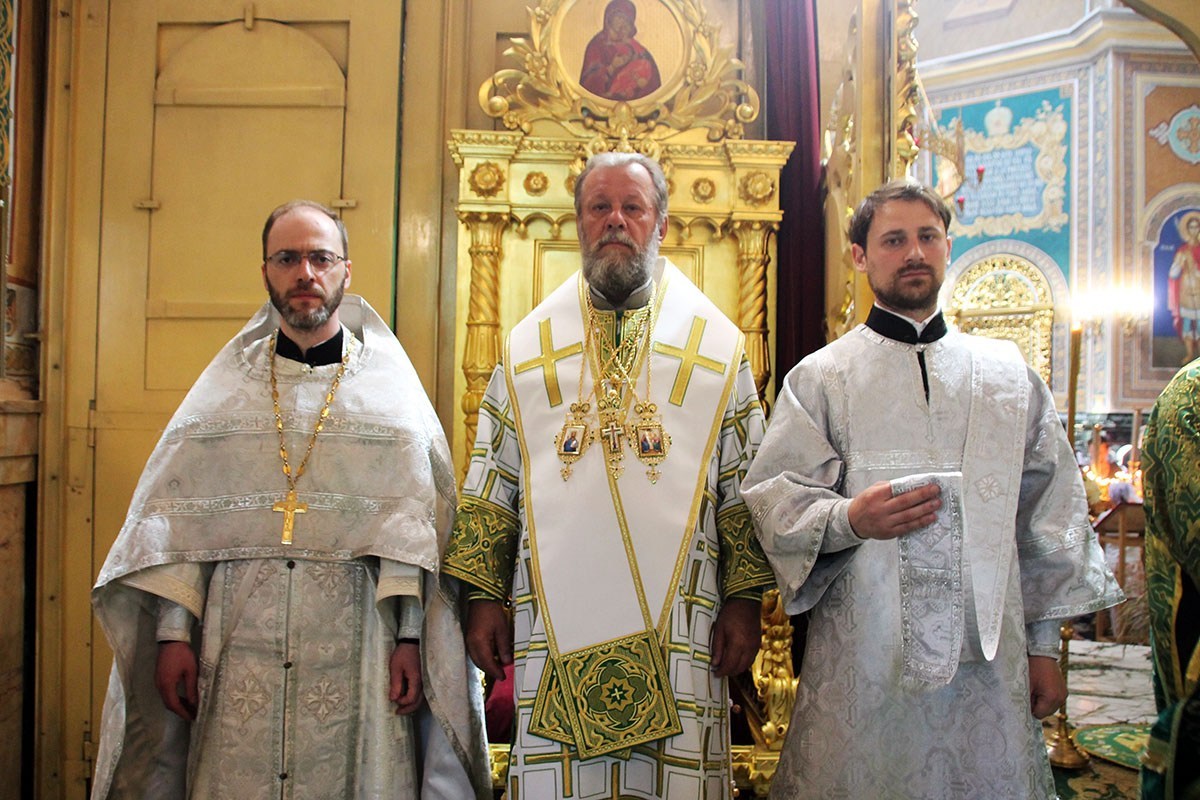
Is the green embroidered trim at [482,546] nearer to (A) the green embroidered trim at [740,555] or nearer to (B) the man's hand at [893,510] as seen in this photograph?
(A) the green embroidered trim at [740,555]

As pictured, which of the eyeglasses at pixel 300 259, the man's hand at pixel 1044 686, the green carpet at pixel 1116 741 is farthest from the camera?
the green carpet at pixel 1116 741

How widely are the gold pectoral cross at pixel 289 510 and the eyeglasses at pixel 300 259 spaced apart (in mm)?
589

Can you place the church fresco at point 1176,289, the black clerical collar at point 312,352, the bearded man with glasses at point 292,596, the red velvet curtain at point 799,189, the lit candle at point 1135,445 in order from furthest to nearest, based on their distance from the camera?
the church fresco at point 1176,289, the lit candle at point 1135,445, the red velvet curtain at point 799,189, the black clerical collar at point 312,352, the bearded man with glasses at point 292,596

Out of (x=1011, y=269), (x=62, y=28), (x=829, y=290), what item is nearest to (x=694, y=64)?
(x=829, y=290)

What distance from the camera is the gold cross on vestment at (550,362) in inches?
91.0

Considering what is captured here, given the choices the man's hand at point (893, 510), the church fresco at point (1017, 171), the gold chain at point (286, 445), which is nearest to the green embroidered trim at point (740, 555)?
the man's hand at point (893, 510)

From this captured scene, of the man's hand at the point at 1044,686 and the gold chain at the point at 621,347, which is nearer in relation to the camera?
the man's hand at the point at 1044,686

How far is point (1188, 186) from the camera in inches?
493

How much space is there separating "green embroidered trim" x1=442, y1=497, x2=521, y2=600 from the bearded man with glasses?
0.23 feet

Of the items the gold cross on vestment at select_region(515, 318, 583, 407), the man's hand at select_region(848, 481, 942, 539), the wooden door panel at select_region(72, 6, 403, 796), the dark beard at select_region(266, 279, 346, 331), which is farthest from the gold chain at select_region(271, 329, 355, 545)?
the man's hand at select_region(848, 481, 942, 539)

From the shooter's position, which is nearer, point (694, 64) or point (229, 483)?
point (229, 483)

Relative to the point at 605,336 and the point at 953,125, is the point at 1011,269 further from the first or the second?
the point at 605,336

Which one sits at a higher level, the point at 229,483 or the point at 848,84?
the point at 848,84

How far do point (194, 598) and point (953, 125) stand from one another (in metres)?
13.8
